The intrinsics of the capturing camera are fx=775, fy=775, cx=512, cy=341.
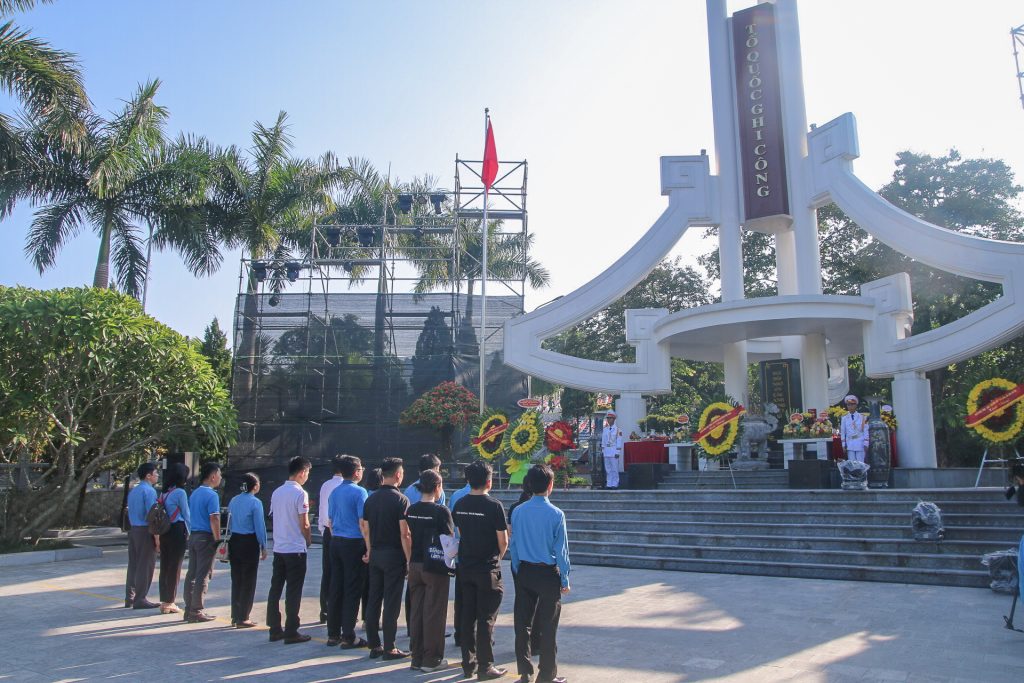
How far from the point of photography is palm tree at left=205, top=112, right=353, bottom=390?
21016mm

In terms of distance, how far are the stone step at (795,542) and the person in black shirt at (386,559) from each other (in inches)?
242

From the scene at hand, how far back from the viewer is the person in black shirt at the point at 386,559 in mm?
6078

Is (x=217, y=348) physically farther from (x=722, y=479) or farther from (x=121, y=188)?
(x=722, y=479)

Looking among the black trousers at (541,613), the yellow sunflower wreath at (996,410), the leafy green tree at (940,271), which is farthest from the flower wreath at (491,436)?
the leafy green tree at (940,271)

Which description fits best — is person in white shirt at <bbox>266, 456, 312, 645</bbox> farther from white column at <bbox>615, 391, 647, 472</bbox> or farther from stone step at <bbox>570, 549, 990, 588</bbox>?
white column at <bbox>615, 391, 647, 472</bbox>

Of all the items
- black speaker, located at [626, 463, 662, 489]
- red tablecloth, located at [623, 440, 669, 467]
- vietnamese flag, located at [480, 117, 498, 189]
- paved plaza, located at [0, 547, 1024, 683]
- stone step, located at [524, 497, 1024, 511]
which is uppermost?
vietnamese flag, located at [480, 117, 498, 189]

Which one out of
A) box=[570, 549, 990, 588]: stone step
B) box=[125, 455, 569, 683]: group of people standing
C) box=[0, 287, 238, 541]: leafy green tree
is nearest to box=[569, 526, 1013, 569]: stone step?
box=[570, 549, 990, 588]: stone step

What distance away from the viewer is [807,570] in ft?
31.9

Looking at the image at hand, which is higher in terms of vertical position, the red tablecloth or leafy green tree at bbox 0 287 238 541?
leafy green tree at bbox 0 287 238 541

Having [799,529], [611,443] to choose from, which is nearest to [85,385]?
[611,443]

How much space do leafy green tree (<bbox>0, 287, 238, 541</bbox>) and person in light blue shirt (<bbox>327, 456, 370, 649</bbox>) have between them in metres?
8.12

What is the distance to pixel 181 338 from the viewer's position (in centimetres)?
1441

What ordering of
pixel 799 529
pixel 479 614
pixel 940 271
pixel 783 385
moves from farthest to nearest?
1. pixel 940 271
2. pixel 783 385
3. pixel 799 529
4. pixel 479 614

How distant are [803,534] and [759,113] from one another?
11580 millimetres
